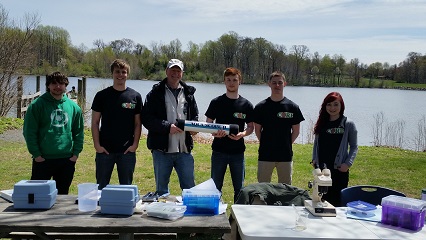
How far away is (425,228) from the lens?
2.81m

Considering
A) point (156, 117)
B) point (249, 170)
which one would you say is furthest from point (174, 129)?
point (249, 170)

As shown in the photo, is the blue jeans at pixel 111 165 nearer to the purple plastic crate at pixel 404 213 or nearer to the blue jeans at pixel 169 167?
the blue jeans at pixel 169 167

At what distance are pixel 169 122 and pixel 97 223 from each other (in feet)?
5.53

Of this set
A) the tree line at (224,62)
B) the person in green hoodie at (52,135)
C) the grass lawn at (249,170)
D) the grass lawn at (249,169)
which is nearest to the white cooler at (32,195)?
the person in green hoodie at (52,135)

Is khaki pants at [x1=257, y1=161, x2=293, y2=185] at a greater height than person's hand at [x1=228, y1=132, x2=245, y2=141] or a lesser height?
lesser

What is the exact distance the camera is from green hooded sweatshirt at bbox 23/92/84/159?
157 inches

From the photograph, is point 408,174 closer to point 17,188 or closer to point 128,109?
point 128,109

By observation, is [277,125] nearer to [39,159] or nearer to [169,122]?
[169,122]

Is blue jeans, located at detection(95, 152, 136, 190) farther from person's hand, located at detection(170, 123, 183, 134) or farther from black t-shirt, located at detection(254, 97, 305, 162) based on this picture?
black t-shirt, located at detection(254, 97, 305, 162)

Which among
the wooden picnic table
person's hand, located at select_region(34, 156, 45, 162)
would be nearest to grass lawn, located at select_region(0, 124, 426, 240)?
person's hand, located at select_region(34, 156, 45, 162)

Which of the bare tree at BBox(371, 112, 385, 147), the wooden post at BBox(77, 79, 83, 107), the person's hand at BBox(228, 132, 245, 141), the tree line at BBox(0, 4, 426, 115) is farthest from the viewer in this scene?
the tree line at BBox(0, 4, 426, 115)

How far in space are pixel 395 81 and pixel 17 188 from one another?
6322 cm

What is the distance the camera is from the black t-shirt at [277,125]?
451 centimetres

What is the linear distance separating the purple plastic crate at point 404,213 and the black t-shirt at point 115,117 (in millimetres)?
2543
